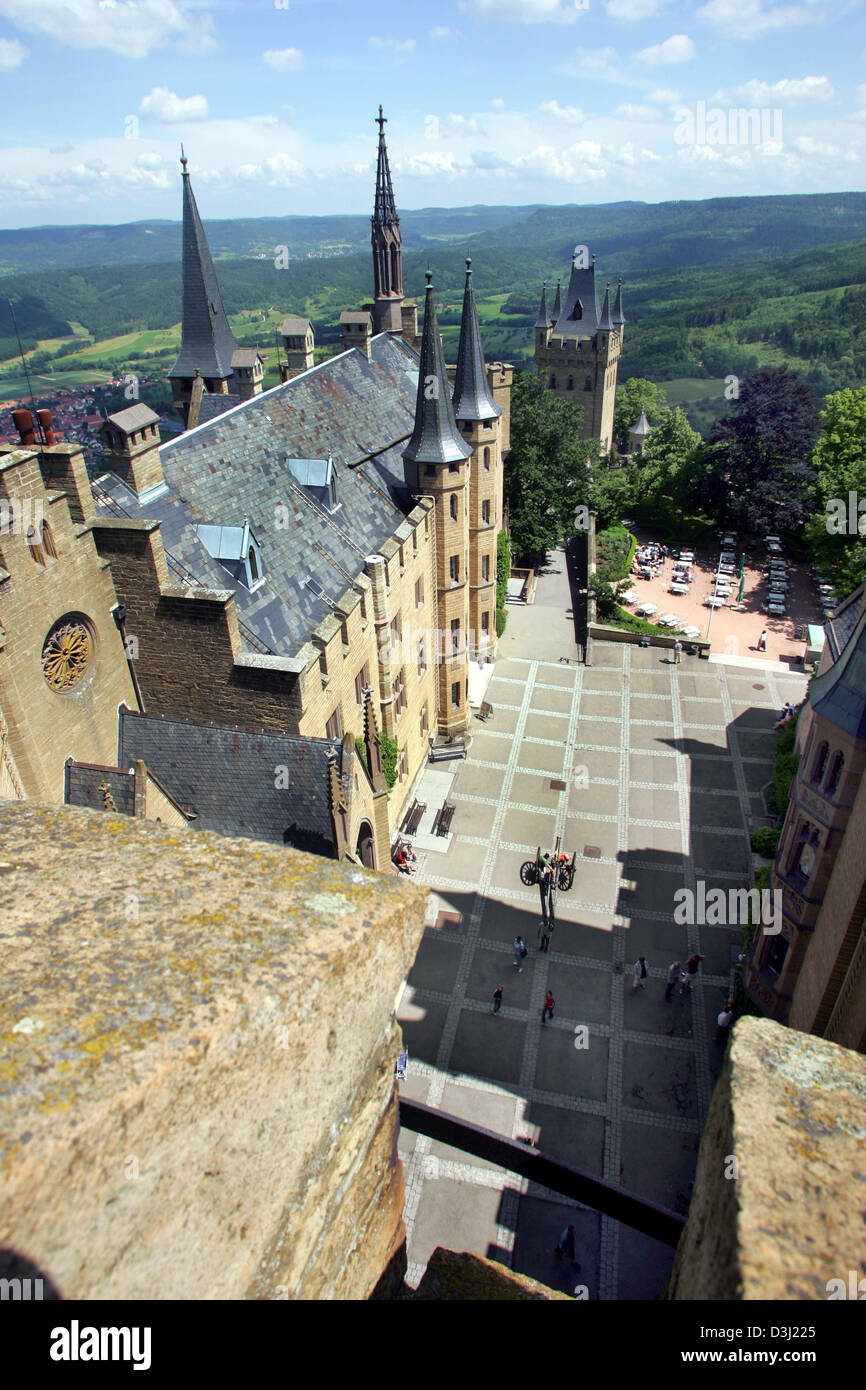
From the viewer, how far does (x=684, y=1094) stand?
22969 mm

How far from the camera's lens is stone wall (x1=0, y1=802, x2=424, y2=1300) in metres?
3.05

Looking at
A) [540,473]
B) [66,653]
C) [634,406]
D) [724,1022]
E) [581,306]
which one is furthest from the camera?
[634,406]

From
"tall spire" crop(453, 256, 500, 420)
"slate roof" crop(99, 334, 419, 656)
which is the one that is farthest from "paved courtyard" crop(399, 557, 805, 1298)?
"tall spire" crop(453, 256, 500, 420)

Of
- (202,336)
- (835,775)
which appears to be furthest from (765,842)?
(202,336)

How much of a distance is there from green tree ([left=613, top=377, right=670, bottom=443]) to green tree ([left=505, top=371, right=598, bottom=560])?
56.1 metres

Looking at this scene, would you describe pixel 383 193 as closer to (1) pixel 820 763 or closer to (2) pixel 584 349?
(1) pixel 820 763

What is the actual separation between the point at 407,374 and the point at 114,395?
108663mm

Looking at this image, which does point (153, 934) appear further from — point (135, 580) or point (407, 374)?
point (407, 374)

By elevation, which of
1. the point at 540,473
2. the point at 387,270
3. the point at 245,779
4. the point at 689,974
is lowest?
the point at 689,974

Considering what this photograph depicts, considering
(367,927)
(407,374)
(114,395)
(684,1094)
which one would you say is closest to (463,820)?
(684,1094)

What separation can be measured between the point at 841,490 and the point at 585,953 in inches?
1665

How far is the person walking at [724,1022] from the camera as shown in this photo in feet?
78.4

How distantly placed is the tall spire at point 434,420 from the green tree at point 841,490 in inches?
1047

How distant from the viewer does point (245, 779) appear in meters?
18.6
